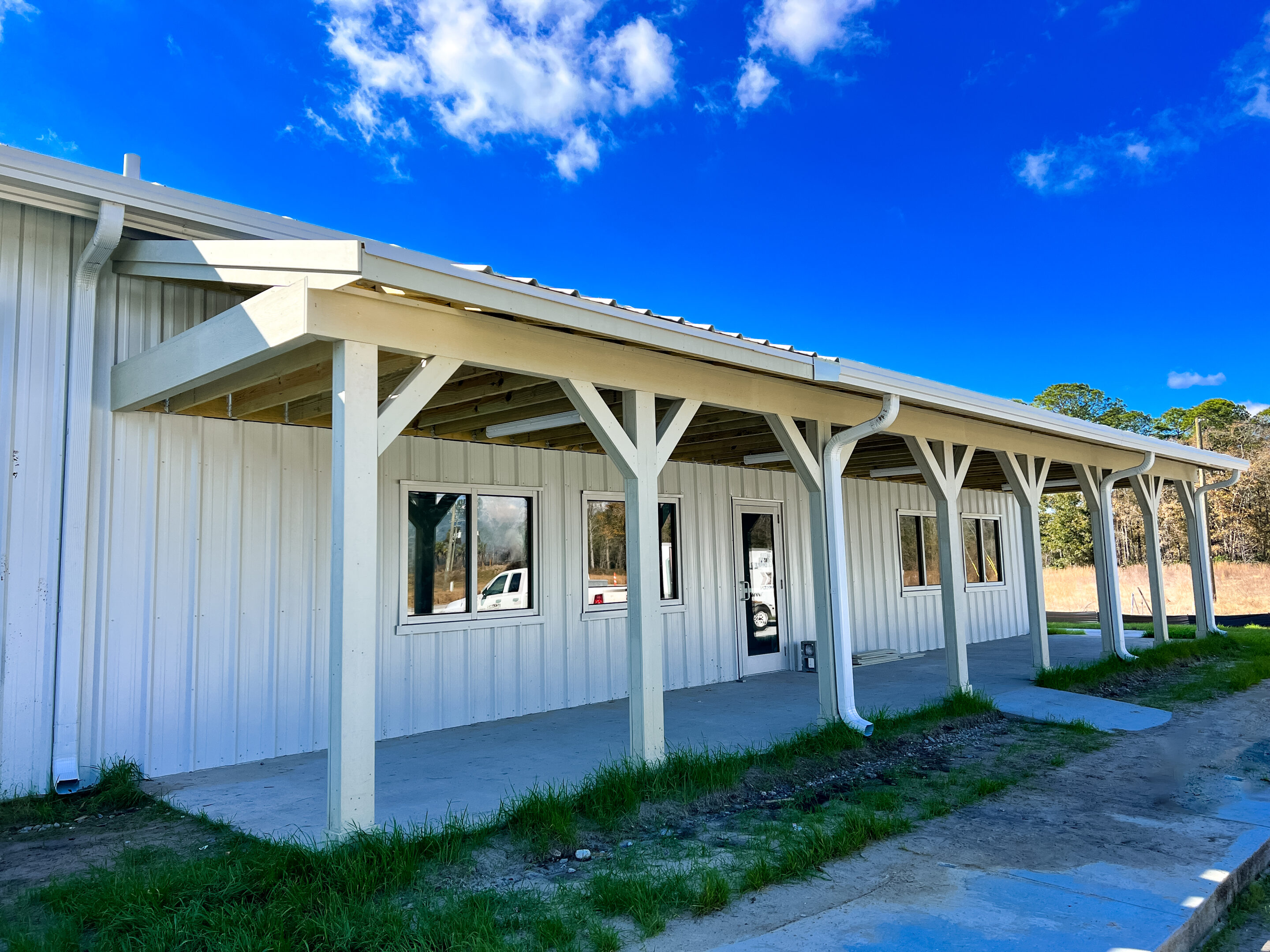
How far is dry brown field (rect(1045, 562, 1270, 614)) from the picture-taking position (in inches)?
850

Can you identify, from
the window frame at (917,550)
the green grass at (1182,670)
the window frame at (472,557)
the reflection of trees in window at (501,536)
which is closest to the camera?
the window frame at (472,557)

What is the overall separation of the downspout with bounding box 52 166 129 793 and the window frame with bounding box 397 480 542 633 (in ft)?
7.21

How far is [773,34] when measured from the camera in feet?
84.4

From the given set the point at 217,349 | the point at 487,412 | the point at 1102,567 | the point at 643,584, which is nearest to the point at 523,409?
the point at 487,412

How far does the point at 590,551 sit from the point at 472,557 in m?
1.37

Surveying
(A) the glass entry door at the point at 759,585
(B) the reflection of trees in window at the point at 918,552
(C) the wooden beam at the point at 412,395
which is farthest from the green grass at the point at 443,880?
(B) the reflection of trees in window at the point at 918,552

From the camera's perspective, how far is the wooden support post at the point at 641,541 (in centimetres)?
477

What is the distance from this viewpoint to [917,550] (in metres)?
12.3

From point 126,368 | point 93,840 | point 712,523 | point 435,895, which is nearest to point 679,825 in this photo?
point 435,895

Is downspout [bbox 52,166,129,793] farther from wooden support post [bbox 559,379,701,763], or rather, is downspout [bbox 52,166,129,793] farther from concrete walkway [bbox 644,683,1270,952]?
concrete walkway [bbox 644,683,1270,952]

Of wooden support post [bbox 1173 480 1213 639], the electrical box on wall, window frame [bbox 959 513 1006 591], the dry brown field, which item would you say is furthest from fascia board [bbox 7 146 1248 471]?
the dry brown field

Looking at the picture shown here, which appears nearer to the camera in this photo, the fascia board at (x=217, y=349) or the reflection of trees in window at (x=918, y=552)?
the fascia board at (x=217, y=349)

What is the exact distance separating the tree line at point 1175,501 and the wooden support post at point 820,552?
22.6 m

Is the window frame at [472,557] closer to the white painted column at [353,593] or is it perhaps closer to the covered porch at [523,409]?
the covered porch at [523,409]
